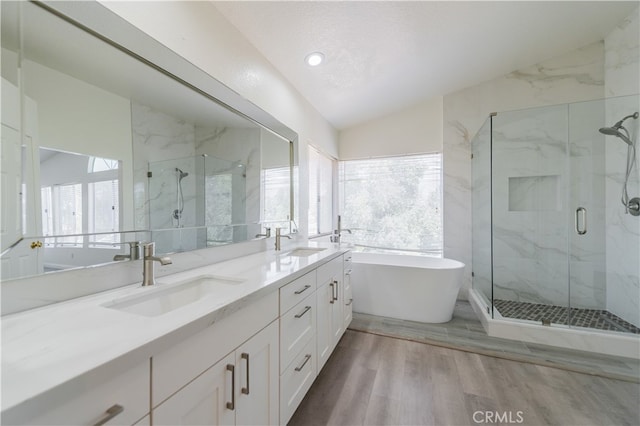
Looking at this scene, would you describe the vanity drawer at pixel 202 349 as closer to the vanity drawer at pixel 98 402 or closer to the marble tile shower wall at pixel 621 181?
the vanity drawer at pixel 98 402

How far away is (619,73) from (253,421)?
423 centimetres

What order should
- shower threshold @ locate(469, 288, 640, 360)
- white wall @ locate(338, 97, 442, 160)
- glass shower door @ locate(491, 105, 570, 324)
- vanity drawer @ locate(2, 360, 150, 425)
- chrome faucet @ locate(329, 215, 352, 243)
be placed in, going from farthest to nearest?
chrome faucet @ locate(329, 215, 352, 243) < white wall @ locate(338, 97, 442, 160) < glass shower door @ locate(491, 105, 570, 324) < shower threshold @ locate(469, 288, 640, 360) < vanity drawer @ locate(2, 360, 150, 425)

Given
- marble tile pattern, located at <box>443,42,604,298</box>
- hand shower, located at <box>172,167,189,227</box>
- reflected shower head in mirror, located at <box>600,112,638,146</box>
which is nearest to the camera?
hand shower, located at <box>172,167,189,227</box>

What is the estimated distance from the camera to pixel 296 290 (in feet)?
4.52

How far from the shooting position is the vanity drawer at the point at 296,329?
1244 millimetres

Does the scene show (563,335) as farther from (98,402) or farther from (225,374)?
(98,402)

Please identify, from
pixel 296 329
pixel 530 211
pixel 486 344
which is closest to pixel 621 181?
pixel 530 211

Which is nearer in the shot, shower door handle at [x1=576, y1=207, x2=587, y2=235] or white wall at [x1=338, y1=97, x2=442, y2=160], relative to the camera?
shower door handle at [x1=576, y1=207, x2=587, y2=235]

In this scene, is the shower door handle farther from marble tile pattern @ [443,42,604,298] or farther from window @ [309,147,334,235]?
window @ [309,147,334,235]

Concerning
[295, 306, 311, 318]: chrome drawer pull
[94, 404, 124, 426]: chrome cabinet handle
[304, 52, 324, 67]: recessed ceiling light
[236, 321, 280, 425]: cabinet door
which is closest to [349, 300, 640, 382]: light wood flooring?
[295, 306, 311, 318]: chrome drawer pull

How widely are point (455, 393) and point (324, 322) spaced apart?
938mm

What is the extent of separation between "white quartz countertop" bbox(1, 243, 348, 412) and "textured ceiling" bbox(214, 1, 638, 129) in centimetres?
165

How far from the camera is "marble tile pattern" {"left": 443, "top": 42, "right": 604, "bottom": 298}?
2935 mm

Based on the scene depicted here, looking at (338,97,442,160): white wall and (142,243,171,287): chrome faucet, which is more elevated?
(338,97,442,160): white wall
